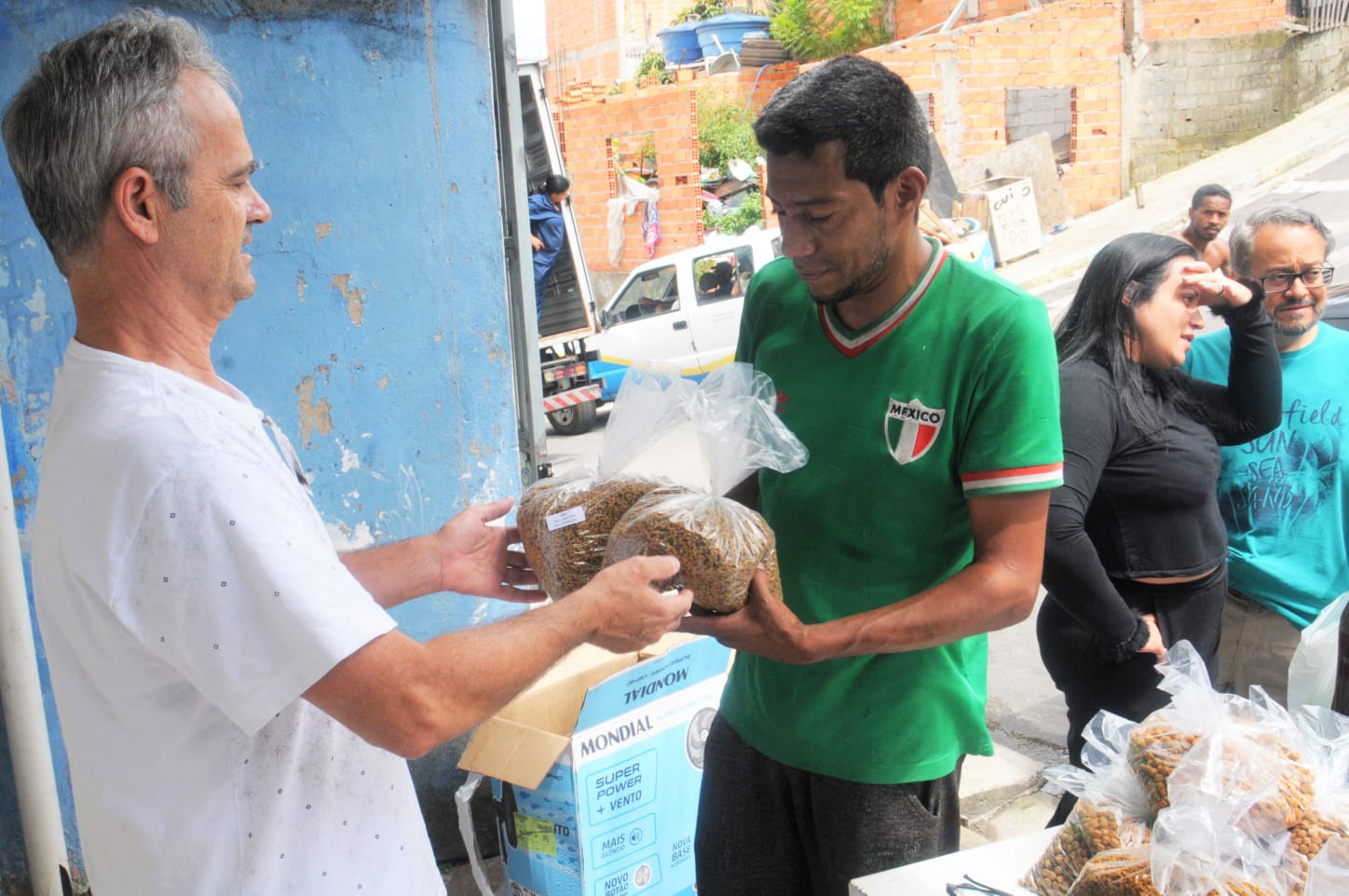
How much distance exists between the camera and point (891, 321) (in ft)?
5.86

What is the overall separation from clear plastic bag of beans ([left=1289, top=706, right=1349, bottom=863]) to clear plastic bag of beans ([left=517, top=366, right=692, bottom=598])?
99 centimetres

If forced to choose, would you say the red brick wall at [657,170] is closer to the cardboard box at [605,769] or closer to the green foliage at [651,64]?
the green foliage at [651,64]

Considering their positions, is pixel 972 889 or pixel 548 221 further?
pixel 548 221

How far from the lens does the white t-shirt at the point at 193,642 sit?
120 cm

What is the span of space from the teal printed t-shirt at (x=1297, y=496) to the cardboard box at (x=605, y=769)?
148 centimetres

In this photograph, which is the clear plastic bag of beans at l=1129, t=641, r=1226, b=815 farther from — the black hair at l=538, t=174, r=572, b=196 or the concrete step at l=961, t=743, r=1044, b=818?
the black hair at l=538, t=174, r=572, b=196

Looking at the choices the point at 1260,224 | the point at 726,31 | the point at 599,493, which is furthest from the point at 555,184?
the point at 726,31

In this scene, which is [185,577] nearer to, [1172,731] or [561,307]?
[1172,731]

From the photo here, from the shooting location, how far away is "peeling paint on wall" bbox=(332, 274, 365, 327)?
300cm

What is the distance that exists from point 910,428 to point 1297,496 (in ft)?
5.87

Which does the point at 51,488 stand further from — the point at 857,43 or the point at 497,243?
the point at 857,43

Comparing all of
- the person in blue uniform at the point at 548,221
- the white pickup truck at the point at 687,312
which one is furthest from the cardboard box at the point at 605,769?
the white pickup truck at the point at 687,312

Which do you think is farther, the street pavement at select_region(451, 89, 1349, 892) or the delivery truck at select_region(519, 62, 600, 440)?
the delivery truck at select_region(519, 62, 600, 440)

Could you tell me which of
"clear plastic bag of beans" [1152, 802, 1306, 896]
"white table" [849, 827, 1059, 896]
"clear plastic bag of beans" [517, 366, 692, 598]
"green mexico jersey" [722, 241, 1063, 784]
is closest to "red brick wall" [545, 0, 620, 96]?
"clear plastic bag of beans" [517, 366, 692, 598]
